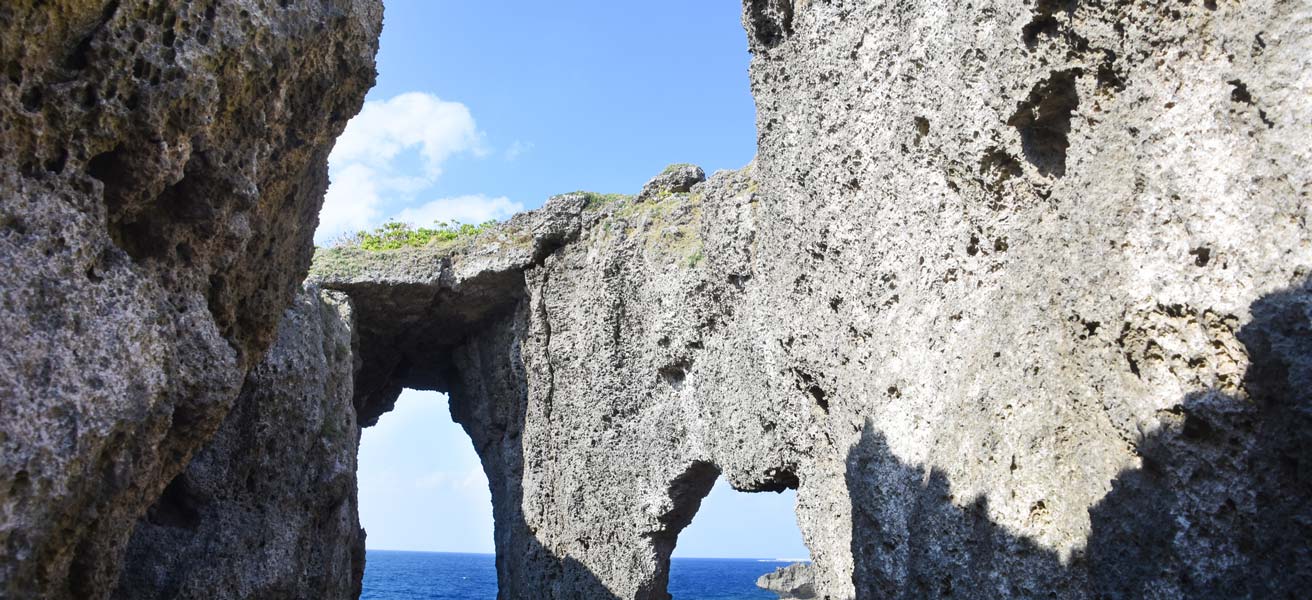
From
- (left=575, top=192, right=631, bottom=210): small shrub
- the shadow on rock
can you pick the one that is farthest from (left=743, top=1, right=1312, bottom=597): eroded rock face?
(left=575, top=192, right=631, bottom=210): small shrub

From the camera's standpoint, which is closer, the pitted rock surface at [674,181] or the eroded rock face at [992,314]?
the eroded rock face at [992,314]

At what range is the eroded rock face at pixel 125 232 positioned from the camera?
4680 millimetres

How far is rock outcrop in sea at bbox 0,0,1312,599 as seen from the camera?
189 inches

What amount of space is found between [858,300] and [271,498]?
7.03 m

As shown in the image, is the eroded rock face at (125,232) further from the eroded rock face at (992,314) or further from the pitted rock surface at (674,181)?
the pitted rock surface at (674,181)

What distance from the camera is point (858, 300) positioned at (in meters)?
9.51

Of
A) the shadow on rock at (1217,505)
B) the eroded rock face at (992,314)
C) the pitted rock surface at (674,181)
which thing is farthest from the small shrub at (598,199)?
the shadow on rock at (1217,505)

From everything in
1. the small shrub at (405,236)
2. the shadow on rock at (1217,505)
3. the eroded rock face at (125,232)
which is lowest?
the shadow on rock at (1217,505)

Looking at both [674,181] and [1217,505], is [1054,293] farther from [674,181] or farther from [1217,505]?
[674,181]

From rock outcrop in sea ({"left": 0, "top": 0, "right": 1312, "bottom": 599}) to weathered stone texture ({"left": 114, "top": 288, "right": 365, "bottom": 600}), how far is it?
44mm

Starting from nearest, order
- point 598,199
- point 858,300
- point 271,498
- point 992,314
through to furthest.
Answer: point 992,314, point 858,300, point 271,498, point 598,199

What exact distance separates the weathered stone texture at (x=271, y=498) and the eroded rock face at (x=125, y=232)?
368 centimetres

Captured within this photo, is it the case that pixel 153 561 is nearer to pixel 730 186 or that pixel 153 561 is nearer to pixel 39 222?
pixel 39 222

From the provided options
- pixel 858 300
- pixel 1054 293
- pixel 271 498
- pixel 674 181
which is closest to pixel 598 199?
pixel 674 181
